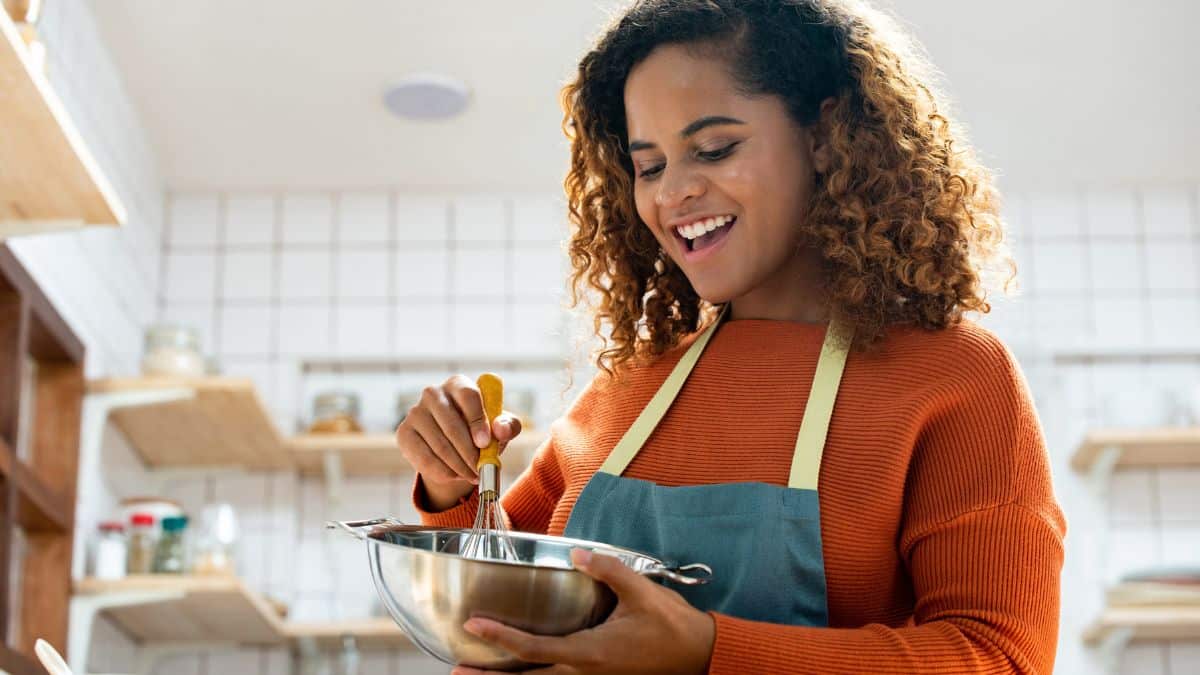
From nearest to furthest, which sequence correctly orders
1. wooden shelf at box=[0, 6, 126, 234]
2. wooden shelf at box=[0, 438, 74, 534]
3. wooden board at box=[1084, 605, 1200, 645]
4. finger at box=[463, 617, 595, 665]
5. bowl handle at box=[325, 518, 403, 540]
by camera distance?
finger at box=[463, 617, 595, 665]
bowl handle at box=[325, 518, 403, 540]
wooden shelf at box=[0, 6, 126, 234]
wooden shelf at box=[0, 438, 74, 534]
wooden board at box=[1084, 605, 1200, 645]

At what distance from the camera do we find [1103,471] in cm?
341

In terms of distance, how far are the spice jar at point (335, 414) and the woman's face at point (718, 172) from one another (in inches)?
88.7

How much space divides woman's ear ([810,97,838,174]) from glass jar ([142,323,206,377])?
206 cm

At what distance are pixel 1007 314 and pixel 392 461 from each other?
1493 mm

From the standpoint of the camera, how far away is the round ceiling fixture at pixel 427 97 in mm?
3115

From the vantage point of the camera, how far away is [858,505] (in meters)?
1.04

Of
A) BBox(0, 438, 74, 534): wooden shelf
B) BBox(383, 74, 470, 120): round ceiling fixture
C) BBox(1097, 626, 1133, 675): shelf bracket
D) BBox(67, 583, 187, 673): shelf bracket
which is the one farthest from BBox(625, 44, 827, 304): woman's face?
BBox(1097, 626, 1133, 675): shelf bracket

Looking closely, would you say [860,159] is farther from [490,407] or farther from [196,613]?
[196,613]

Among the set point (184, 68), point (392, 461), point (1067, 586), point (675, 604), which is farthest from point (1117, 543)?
point (675, 604)

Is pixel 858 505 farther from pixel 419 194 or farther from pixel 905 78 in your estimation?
pixel 419 194

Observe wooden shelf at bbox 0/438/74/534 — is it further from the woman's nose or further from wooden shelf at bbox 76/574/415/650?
the woman's nose

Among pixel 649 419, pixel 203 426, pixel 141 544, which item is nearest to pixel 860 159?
pixel 649 419

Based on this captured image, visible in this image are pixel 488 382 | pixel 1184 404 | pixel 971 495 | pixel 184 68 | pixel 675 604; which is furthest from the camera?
pixel 1184 404

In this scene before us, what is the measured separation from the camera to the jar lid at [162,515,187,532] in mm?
→ 2859
